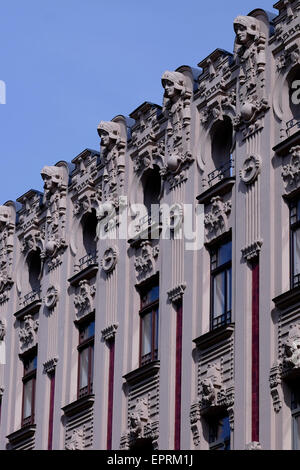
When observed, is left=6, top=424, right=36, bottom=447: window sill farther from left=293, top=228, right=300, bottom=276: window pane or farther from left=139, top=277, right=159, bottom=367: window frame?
left=293, top=228, right=300, bottom=276: window pane

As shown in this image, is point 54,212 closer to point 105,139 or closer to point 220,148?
point 105,139

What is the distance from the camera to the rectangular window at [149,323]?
158 feet

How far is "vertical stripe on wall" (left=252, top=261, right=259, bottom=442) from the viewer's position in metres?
42.2

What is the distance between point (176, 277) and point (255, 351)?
5.18 metres

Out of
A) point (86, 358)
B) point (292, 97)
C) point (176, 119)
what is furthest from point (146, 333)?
point (292, 97)

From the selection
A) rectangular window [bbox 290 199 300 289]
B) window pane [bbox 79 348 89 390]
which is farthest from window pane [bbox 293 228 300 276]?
window pane [bbox 79 348 89 390]

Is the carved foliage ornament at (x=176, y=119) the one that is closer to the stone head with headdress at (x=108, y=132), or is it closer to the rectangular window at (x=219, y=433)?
the stone head with headdress at (x=108, y=132)

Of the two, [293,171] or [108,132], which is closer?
[293,171]

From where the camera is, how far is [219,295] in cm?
4578

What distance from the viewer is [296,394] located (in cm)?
4169

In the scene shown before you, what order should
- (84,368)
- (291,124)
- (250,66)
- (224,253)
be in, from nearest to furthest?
(291,124) < (224,253) < (250,66) < (84,368)

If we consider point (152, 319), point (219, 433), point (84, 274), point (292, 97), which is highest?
point (292, 97)

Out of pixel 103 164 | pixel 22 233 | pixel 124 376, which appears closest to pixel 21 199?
pixel 22 233

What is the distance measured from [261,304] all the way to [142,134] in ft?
32.4
